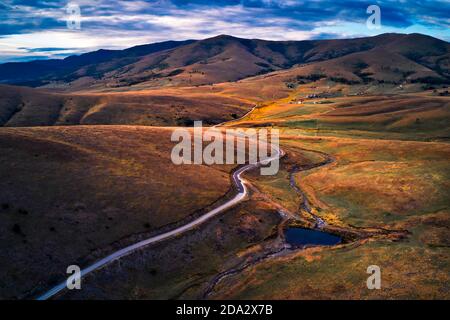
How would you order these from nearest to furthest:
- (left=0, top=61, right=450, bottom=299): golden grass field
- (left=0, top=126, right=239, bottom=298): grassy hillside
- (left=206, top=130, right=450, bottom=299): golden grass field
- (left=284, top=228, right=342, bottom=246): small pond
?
(left=206, top=130, right=450, bottom=299): golden grass field, (left=0, top=61, right=450, bottom=299): golden grass field, (left=0, top=126, right=239, bottom=298): grassy hillside, (left=284, top=228, right=342, bottom=246): small pond

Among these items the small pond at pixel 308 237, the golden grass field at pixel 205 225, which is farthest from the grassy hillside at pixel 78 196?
the small pond at pixel 308 237

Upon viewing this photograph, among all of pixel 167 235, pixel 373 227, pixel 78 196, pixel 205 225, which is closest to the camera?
pixel 167 235

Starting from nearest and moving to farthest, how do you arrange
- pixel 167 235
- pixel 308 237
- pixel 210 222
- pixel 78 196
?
pixel 167 235, pixel 308 237, pixel 210 222, pixel 78 196

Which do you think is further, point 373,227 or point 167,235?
point 373,227

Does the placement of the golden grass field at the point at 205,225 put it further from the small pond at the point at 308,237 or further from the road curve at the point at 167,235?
the small pond at the point at 308,237

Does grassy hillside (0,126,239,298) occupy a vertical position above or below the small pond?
above

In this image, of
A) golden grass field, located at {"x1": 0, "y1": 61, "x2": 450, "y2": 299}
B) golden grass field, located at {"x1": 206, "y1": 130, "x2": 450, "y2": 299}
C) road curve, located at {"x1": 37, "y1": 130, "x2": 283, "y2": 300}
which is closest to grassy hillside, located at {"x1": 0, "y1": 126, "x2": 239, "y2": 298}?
golden grass field, located at {"x1": 0, "y1": 61, "x2": 450, "y2": 299}

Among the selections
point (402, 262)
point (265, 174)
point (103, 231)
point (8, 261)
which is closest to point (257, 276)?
point (402, 262)

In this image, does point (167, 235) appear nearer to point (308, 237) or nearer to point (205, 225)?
point (205, 225)

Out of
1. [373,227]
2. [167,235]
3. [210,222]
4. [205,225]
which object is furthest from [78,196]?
[373,227]

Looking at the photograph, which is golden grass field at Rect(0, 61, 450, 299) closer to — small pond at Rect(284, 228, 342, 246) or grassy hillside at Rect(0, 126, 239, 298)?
grassy hillside at Rect(0, 126, 239, 298)
